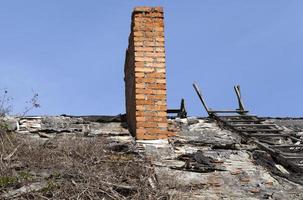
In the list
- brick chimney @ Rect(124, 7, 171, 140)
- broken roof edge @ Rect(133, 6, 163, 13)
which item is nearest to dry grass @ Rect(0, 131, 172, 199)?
brick chimney @ Rect(124, 7, 171, 140)

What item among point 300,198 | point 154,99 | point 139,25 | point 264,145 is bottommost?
point 300,198

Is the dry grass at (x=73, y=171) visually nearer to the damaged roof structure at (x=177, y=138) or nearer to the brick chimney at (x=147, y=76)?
the damaged roof structure at (x=177, y=138)

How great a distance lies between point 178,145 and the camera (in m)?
8.38

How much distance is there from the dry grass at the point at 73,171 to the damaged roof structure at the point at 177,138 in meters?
0.10

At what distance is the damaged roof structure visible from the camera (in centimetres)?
706

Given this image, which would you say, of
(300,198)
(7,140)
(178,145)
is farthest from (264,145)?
(7,140)

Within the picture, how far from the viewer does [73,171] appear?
680 centimetres

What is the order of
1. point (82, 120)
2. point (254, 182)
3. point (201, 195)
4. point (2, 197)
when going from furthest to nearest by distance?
point (82, 120) → point (254, 182) → point (201, 195) → point (2, 197)

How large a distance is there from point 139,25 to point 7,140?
2.62 metres

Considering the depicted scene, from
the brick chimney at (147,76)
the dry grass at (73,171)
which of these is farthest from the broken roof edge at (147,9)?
the dry grass at (73,171)

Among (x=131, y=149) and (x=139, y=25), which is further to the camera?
(x=139, y=25)

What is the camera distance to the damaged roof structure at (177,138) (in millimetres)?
7062

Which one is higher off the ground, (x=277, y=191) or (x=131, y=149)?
(x=131, y=149)

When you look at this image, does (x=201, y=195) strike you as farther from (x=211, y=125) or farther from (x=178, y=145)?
(x=211, y=125)
